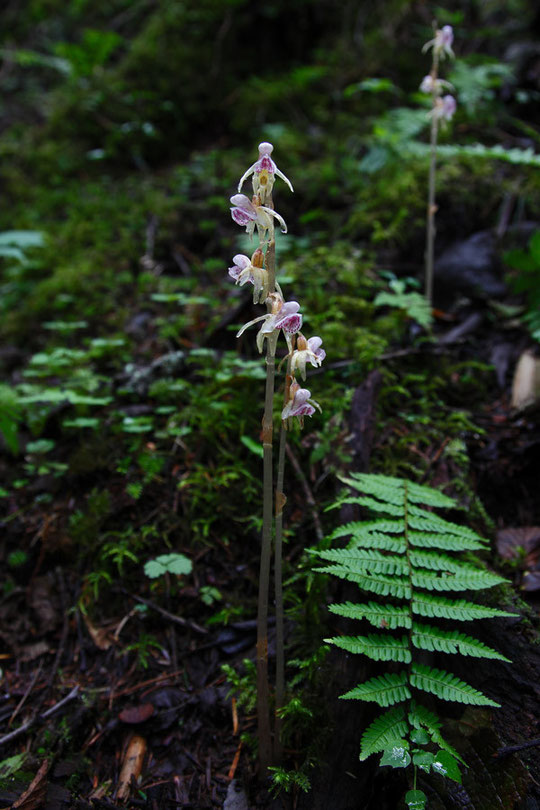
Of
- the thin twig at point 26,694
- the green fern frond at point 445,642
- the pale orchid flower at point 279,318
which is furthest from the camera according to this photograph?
the thin twig at point 26,694

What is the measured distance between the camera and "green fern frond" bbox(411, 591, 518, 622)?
5.72ft

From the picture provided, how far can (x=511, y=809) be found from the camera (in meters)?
1.59

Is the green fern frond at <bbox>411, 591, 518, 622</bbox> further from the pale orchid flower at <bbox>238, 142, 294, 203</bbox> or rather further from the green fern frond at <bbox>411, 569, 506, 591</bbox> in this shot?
the pale orchid flower at <bbox>238, 142, 294, 203</bbox>

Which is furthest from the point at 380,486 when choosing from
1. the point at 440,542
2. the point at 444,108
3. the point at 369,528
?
the point at 444,108

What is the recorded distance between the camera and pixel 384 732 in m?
1.59

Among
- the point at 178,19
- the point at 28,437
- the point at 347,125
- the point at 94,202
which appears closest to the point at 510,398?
the point at 28,437

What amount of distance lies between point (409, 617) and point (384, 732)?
1.19 ft

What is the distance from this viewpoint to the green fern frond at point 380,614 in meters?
1.76

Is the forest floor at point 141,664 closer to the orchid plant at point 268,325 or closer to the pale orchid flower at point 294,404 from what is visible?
the orchid plant at point 268,325

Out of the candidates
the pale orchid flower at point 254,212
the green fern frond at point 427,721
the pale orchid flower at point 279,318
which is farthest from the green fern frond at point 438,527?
the pale orchid flower at point 254,212

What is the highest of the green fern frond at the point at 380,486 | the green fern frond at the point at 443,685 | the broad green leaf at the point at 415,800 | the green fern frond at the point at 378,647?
the green fern frond at the point at 380,486

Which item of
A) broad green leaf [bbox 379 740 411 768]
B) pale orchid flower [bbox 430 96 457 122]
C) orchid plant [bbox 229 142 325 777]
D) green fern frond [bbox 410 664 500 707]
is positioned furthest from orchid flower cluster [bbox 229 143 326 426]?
pale orchid flower [bbox 430 96 457 122]

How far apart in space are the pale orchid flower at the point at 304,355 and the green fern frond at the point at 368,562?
0.70m

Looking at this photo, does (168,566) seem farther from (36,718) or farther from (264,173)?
(264,173)
